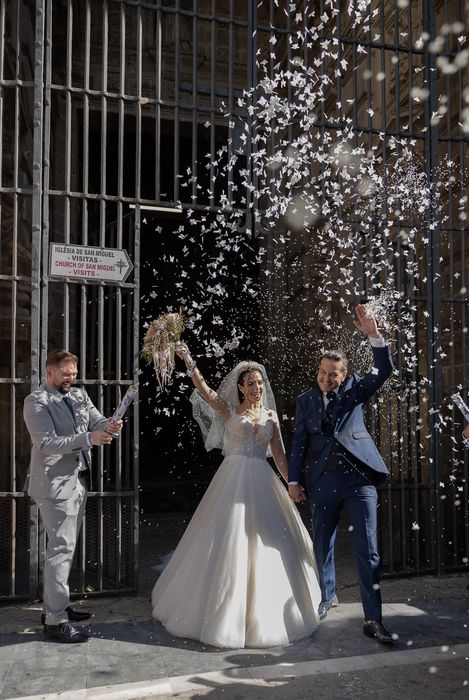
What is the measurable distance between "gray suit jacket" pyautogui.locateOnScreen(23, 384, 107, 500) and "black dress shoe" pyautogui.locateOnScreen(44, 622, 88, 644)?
86 centimetres

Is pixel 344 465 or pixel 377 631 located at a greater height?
pixel 344 465

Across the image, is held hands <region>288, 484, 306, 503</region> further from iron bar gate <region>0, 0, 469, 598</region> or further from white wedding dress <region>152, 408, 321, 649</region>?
iron bar gate <region>0, 0, 469, 598</region>

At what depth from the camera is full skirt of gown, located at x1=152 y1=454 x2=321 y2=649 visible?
423cm

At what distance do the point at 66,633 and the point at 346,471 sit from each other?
2235 millimetres

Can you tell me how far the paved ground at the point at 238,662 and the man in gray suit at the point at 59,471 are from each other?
0.88 feet

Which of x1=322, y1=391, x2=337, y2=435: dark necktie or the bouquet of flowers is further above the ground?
the bouquet of flowers

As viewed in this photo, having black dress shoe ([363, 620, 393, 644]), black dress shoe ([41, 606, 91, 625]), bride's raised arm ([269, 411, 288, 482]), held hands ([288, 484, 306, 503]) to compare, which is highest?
bride's raised arm ([269, 411, 288, 482])

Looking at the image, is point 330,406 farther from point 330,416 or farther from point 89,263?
point 89,263

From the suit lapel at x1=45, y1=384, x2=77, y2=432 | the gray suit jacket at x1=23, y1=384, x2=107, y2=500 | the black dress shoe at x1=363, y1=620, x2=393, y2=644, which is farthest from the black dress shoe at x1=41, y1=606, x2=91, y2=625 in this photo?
the black dress shoe at x1=363, y1=620, x2=393, y2=644

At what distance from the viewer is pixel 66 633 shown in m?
4.31

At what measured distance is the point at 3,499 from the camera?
5.54m

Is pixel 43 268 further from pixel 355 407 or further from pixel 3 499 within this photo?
pixel 355 407

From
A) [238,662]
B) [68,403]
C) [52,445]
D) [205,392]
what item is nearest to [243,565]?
[238,662]

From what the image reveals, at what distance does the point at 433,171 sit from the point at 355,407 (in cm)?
285
